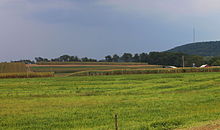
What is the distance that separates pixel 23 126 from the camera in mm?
15336

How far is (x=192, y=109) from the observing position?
1966cm

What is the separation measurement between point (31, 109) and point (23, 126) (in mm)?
5793

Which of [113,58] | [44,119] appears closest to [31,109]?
[44,119]

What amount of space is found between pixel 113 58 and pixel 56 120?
17534cm

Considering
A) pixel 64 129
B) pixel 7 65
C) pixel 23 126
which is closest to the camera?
pixel 64 129

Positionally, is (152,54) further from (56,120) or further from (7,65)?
(56,120)

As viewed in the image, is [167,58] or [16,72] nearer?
[16,72]

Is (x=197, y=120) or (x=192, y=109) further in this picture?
(x=192, y=109)

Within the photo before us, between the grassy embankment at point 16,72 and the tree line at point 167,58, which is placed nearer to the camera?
the grassy embankment at point 16,72

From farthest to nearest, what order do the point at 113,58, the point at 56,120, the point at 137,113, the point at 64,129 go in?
the point at 113,58, the point at 137,113, the point at 56,120, the point at 64,129

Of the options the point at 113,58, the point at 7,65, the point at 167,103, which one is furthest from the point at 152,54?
the point at 167,103

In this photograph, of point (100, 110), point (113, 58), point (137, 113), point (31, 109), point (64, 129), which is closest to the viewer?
point (64, 129)

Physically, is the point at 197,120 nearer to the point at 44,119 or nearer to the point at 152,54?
the point at 44,119

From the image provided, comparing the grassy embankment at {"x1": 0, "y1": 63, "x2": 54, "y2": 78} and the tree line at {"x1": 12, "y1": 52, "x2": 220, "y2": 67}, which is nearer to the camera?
the grassy embankment at {"x1": 0, "y1": 63, "x2": 54, "y2": 78}
